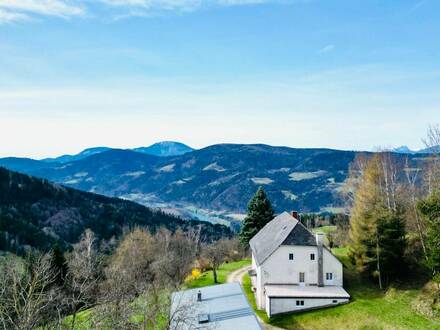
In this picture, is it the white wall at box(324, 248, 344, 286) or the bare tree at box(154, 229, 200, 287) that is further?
the bare tree at box(154, 229, 200, 287)

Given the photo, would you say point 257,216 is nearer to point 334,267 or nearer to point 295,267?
point 295,267

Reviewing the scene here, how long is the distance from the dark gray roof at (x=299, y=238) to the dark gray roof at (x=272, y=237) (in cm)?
37

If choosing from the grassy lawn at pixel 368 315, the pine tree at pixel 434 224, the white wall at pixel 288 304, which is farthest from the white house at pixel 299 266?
the pine tree at pixel 434 224

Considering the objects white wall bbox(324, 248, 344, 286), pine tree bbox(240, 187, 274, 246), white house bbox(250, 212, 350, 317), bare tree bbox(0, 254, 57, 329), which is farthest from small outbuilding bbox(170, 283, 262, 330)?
pine tree bbox(240, 187, 274, 246)

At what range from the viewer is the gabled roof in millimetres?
52438

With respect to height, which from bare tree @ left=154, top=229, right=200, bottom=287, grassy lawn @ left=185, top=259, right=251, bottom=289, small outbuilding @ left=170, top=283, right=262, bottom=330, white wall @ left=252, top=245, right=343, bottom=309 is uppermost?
white wall @ left=252, top=245, right=343, bottom=309

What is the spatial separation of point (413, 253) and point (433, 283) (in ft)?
25.6

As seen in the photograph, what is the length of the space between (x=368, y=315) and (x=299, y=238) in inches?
480

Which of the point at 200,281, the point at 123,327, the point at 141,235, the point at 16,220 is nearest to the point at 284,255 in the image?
the point at 200,281

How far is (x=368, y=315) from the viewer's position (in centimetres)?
4297

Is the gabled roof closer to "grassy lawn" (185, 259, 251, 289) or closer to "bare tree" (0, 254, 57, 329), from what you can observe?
"grassy lawn" (185, 259, 251, 289)

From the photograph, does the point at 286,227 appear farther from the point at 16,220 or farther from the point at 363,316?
the point at 16,220

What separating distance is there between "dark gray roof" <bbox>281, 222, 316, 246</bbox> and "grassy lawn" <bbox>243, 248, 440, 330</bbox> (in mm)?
6864

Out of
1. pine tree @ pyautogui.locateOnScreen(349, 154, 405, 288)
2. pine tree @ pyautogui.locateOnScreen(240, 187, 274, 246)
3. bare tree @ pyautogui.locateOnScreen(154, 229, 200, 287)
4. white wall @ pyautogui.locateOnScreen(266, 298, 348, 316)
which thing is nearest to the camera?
white wall @ pyautogui.locateOnScreen(266, 298, 348, 316)
